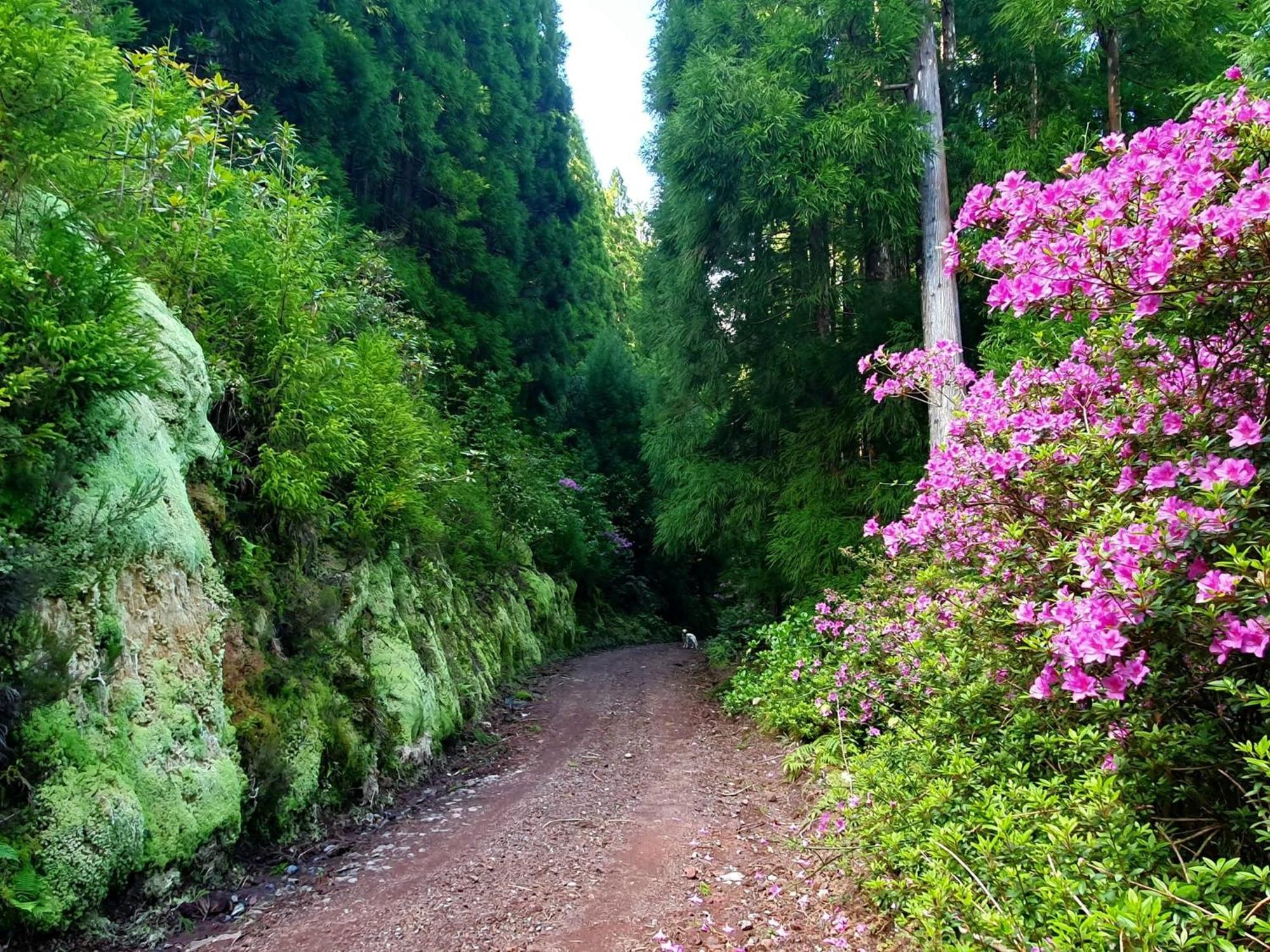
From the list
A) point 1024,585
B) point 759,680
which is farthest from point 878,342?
point 1024,585

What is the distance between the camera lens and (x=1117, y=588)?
5.47 feet

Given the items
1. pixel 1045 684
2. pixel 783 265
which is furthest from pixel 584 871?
pixel 783 265

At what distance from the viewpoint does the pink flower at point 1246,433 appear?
1595 millimetres

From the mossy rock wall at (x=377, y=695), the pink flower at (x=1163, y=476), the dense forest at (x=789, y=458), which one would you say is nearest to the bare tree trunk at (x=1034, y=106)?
the dense forest at (x=789, y=458)

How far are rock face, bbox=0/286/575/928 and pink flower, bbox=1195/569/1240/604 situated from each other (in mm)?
3460

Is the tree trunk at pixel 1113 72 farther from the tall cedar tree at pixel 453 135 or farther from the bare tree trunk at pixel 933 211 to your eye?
the tall cedar tree at pixel 453 135

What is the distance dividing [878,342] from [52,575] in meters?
6.50

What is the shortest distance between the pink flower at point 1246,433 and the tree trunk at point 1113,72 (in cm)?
425

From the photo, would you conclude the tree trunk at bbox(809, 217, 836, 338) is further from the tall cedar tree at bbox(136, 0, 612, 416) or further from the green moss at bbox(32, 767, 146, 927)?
the green moss at bbox(32, 767, 146, 927)

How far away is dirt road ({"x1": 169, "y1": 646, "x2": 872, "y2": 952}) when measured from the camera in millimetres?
2615

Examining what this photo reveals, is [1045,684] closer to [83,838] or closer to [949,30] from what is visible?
[83,838]

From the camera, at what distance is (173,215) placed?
3818 mm

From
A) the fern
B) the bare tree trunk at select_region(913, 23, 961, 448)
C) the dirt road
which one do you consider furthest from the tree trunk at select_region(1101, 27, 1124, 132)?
the fern

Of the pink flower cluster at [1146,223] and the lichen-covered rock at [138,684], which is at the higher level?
the pink flower cluster at [1146,223]
